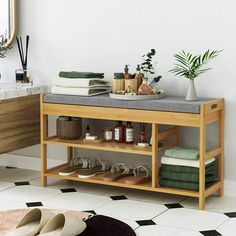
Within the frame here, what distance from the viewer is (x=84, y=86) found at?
4391mm

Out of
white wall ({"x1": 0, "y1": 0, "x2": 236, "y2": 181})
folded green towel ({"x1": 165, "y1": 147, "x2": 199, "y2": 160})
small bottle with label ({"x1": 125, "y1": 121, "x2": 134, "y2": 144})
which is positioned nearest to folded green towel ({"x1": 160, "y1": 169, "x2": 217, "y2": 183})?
folded green towel ({"x1": 165, "y1": 147, "x2": 199, "y2": 160})

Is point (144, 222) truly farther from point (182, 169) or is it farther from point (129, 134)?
point (129, 134)

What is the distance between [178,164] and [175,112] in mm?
354

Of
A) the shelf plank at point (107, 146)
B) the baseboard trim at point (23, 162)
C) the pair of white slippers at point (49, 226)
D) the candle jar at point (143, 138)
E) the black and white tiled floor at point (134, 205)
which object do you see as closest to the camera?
the pair of white slippers at point (49, 226)

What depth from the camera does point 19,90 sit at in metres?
4.67

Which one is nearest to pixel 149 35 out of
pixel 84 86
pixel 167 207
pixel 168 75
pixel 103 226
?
pixel 168 75

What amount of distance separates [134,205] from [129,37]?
1.23 meters

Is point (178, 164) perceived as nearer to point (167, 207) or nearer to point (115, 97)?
point (167, 207)

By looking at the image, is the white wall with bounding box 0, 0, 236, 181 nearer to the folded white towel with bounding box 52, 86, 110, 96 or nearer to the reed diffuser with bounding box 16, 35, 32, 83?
the reed diffuser with bounding box 16, 35, 32, 83

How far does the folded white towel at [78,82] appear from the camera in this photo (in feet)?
14.4

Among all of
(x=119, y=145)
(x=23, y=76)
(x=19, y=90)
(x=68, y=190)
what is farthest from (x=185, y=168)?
(x=23, y=76)

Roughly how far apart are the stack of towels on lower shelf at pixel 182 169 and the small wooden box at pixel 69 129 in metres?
0.72

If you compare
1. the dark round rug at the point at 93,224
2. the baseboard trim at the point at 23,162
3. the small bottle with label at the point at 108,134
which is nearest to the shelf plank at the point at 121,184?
the small bottle with label at the point at 108,134

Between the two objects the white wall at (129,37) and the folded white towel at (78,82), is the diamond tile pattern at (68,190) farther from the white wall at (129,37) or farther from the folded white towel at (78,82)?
the folded white towel at (78,82)
